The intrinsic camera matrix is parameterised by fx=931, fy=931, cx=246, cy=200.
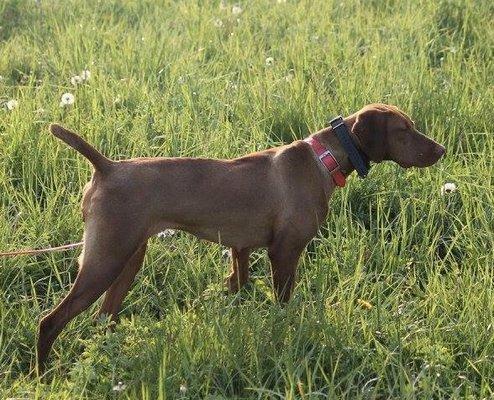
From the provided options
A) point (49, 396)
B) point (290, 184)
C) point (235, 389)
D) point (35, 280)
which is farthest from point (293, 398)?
point (35, 280)

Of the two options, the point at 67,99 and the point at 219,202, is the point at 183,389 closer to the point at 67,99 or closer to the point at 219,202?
the point at 219,202

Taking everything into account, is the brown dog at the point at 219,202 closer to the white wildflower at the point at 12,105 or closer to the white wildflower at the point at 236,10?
the white wildflower at the point at 12,105

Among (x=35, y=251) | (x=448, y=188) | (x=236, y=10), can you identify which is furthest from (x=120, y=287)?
(x=236, y=10)

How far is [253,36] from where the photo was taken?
6.89 metres

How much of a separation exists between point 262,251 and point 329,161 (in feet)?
2.23

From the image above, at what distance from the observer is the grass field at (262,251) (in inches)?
133

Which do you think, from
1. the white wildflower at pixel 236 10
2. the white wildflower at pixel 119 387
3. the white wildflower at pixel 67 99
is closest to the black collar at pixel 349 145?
the white wildflower at pixel 119 387

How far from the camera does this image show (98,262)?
11.4 feet

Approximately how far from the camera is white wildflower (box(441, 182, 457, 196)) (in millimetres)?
4527

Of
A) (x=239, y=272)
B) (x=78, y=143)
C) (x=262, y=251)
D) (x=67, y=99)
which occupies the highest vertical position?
(x=78, y=143)

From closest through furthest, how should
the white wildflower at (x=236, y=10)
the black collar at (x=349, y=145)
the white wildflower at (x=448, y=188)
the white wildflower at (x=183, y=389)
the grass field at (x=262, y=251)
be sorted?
the white wildflower at (x=183, y=389) < the grass field at (x=262, y=251) < the black collar at (x=349, y=145) < the white wildflower at (x=448, y=188) < the white wildflower at (x=236, y=10)

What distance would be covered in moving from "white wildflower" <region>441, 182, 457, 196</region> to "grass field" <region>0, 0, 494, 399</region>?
0.03 m

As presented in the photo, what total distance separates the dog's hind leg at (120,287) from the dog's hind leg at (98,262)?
369 mm

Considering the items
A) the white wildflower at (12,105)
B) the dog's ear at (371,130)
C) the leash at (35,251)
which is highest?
the dog's ear at (371,130)
